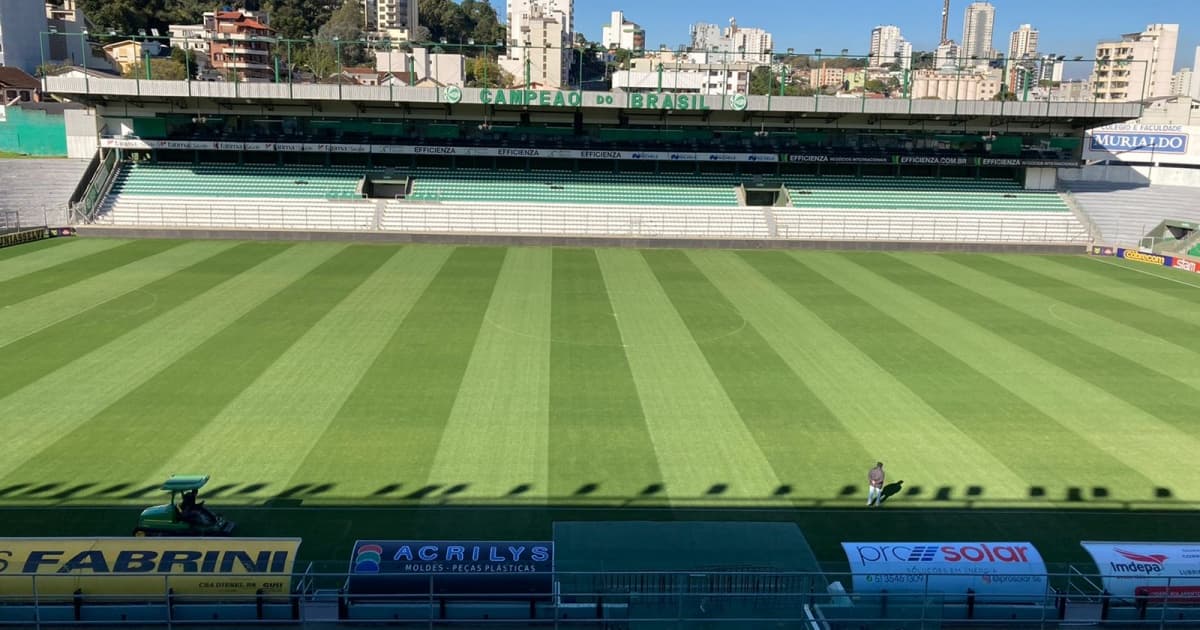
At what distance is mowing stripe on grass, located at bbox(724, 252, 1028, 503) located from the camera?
1655 cm

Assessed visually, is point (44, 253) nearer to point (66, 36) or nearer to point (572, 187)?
point (572, 187)

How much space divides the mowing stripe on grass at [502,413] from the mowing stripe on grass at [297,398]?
107 inches

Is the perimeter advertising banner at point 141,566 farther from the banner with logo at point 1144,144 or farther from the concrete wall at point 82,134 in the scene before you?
the banner with logo at point 1144,144

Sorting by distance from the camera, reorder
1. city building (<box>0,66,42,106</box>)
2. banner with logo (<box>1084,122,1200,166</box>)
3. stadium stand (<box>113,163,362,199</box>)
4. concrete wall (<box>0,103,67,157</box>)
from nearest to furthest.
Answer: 1. stadium stand (<box>113,163,362,199</box>)
2. concrete wall (<box>0,103,67,157</box>)
3. banner with logo (<box>1084,122,1200,166</box>)
4. city building (<box>0,66,42,106</box>)

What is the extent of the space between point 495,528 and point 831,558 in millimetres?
5652

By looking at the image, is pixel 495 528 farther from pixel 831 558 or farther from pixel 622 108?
pixel 622 108

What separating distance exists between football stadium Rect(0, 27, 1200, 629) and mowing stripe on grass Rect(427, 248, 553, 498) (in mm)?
123

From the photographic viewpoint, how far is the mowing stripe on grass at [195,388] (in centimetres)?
1711

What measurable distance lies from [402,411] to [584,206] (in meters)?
31.6

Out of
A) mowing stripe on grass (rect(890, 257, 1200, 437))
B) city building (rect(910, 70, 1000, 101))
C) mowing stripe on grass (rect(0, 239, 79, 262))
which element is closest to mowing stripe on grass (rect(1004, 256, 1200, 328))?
mowing stripe on grass (rect(890, 257, 1200, 437))

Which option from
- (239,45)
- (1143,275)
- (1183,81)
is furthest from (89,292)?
(1183,81)

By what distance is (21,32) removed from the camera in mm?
93250

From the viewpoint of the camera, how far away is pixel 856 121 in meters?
53.9

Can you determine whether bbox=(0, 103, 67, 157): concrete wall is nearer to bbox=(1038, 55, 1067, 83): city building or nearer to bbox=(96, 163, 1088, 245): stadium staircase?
bbox=(96, 163, 1088, 245): stadium staircase
